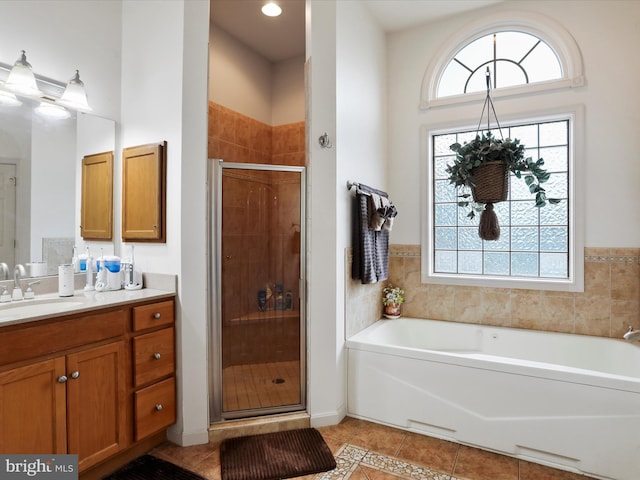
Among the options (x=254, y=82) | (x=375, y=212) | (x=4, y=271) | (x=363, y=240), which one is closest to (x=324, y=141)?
(x=375, y=212)

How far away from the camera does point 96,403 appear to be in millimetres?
1841

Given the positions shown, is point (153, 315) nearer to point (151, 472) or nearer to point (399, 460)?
point (151, 472)

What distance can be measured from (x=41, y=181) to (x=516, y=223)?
347 centimetres

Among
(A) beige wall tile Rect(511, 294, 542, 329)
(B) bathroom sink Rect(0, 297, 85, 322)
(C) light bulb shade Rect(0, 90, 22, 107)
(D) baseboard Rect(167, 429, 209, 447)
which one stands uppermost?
(C) light bulb shade Rect(0, 90, 22, 107)

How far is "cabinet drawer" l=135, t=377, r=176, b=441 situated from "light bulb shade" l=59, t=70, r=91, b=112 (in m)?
1.81

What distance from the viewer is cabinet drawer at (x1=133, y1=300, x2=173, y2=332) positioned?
6.69 feet

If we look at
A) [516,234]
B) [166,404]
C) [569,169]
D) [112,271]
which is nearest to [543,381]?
[516,234]

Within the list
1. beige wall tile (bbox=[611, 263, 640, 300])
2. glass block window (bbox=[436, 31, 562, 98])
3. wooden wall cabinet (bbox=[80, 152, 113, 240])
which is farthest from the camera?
glass block window (bbox=[436, 31, 562, 98])

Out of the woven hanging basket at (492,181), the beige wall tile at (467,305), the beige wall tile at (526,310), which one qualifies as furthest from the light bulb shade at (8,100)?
the beige wall tile at (526,310)

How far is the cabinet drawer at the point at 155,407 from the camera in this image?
203 centimetres

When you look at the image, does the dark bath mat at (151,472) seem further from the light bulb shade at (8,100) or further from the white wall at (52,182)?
the light bulb shade at (8,100)

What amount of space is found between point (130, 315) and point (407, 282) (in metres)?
2.28

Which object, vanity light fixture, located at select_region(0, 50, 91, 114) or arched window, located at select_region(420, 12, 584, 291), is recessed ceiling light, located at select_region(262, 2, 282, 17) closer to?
arched window, located at select_region(420, 12, 584, 291)

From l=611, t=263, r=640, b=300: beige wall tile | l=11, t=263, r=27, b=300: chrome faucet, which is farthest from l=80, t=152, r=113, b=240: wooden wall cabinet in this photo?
l=611, t=263, r=640, b=300: beige wall tile
